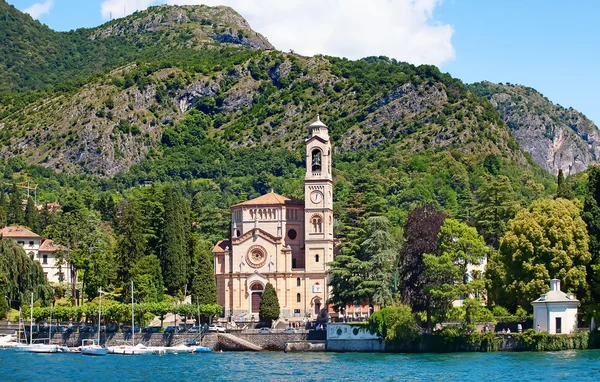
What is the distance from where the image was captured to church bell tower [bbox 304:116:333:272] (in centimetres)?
11288

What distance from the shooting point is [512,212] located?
112938 mm

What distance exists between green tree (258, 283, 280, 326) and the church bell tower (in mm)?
6236

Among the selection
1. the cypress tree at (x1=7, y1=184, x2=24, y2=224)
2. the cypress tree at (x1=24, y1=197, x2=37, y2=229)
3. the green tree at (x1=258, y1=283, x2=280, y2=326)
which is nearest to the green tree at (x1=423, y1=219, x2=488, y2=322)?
the green tree at (x1=258, y1=283, x2=280, y2=326)

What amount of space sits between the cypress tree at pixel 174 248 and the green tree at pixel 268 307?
9.01 m

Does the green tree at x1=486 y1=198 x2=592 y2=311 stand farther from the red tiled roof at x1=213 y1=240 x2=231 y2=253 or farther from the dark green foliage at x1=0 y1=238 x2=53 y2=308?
the dark green foliage at x1=0 y1=238 x2=53 y2=308

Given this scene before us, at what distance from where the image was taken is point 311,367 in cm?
7925

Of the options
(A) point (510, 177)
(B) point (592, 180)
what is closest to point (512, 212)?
(B) point (592, 180)

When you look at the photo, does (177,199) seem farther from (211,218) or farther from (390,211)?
(390,211)

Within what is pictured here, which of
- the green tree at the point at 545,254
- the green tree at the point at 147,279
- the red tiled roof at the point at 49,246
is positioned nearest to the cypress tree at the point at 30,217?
the red tiled roof at the point at 49,246

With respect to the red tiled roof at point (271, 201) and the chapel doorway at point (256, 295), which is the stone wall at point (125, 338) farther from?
the red tiled roof at point (271, 201)

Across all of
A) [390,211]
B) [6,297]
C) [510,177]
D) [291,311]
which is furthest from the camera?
[510,177]

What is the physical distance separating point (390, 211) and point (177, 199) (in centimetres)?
5389

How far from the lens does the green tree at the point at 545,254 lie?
86.1 metres

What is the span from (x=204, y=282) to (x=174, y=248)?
538 centimetres
